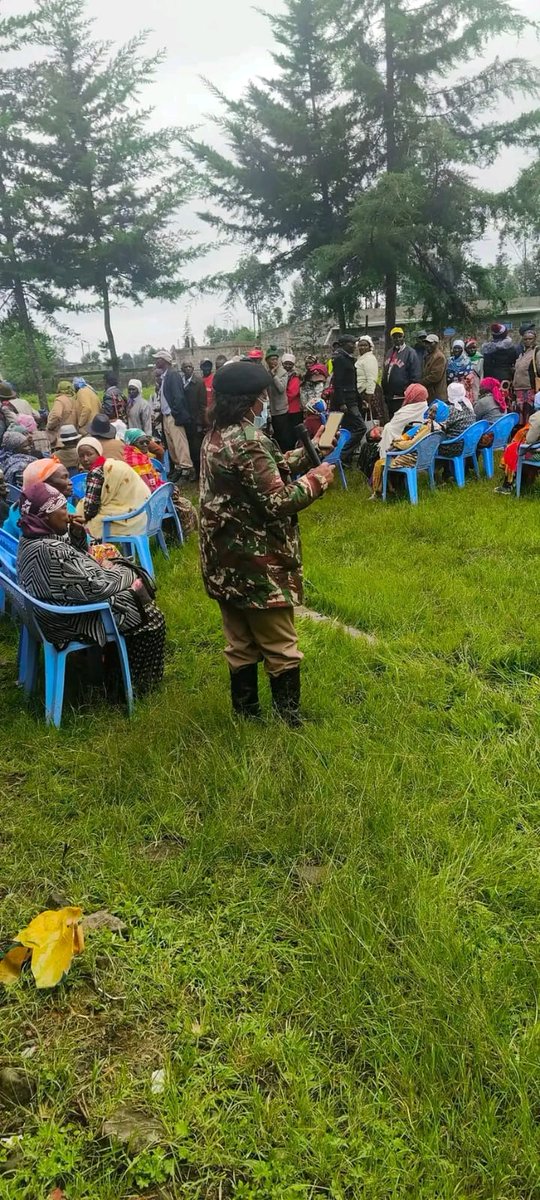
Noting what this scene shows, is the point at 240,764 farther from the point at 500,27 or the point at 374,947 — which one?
the point at 500,27

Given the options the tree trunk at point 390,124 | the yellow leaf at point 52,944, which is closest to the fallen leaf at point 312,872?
the yellow leaf at point 52,944

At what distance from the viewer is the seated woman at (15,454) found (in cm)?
654

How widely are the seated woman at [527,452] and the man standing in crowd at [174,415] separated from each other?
4616 mm

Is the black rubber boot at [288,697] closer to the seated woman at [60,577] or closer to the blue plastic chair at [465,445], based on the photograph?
the seated woman at [60,577]

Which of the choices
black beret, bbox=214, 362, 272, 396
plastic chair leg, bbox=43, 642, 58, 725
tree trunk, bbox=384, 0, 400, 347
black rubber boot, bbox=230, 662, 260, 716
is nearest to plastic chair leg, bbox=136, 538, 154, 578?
plastic chair leg, bbox=43, 642, 58, 725

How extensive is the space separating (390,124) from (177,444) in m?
8.29

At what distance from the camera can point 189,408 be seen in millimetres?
9984

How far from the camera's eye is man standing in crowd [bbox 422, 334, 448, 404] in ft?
26.9

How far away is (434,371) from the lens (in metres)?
8.23

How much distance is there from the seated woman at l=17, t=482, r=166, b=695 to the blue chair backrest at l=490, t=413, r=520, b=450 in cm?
564

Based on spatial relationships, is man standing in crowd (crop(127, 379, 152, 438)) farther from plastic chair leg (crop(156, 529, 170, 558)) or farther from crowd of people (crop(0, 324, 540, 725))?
plastic chair leg (crop(156, 529, 170, 558))

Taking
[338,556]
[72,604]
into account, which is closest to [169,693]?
[72,604]

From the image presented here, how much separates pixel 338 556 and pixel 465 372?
6821mm

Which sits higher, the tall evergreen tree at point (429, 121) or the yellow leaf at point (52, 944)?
the tall evergreen tree at point (429, 121)
